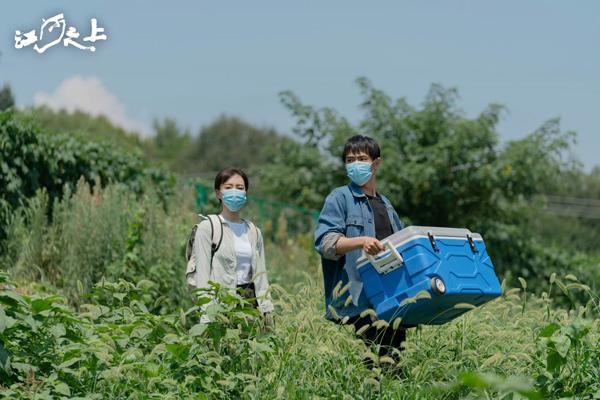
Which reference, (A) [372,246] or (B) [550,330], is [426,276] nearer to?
(A) [372,246]

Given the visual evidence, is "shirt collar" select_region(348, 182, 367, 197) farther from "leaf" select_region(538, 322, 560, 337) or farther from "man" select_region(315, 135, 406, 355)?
"leaf" select_region(538, 322, 560, 337)

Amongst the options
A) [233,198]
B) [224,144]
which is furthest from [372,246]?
[224,144]

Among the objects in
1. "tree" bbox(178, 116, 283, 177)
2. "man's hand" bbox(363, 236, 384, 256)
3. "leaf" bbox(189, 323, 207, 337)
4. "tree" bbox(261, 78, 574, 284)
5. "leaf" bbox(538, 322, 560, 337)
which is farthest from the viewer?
"tree" bbox(178, 116, 283, 177)

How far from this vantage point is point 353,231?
5.10 metres

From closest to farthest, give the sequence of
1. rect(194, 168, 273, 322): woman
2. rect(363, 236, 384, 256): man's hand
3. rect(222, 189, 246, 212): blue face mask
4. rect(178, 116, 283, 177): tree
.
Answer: rect(363, 236, 384, 256): man's hand < rect(194, 168, 273, 322): woman < rect(222, 189, 246, 212): blue face mask < rect(178, 116, 283, 177): tree

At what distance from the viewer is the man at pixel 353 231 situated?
4992 mm

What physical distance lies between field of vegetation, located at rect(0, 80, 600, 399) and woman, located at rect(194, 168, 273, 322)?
267 millimetres

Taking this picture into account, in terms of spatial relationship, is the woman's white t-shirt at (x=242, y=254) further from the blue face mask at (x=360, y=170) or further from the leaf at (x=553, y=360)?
the leaf at (x=553, y=360)

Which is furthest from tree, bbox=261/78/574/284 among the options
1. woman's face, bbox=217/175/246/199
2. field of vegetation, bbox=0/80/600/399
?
woman's face, bbox=217/175/246/199

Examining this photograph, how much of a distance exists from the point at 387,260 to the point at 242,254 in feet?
3.58

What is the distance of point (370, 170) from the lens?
17.1ft

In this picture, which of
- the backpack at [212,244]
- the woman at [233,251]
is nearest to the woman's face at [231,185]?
the woman at [233,251]

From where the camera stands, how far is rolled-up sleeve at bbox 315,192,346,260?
197 inches

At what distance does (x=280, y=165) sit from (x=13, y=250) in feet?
24.8
